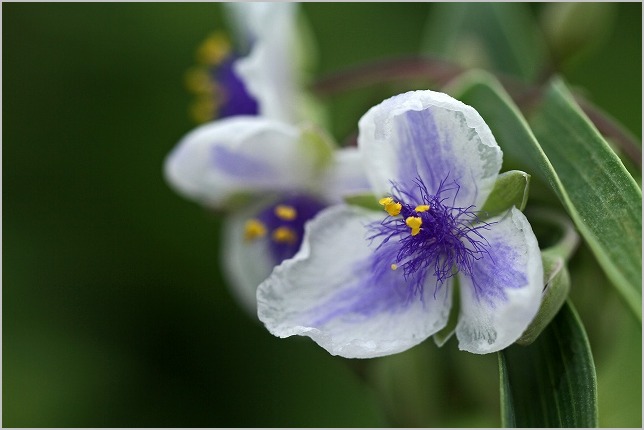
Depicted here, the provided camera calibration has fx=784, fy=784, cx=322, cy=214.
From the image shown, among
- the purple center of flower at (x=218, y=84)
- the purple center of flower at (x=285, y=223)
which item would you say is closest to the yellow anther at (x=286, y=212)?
the purple center of flower at (x=285, y=223)

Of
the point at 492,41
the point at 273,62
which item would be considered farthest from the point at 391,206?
the point at 492,41

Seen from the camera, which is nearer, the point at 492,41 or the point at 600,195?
the point at 600,195

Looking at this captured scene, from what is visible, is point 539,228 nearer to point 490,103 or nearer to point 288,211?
point 490,103

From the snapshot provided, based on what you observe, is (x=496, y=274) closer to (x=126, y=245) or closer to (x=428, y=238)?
(x=428, y=238)

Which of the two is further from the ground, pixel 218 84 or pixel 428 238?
pixel 218 84

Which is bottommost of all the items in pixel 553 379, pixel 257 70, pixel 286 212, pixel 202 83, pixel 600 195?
pixel 553 379

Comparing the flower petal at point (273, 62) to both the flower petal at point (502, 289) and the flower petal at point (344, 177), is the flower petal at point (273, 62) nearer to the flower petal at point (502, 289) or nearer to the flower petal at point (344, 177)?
the flower petal at point (344, 177)

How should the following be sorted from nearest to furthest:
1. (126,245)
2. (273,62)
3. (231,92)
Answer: (273,62) → (231,92) → (126,245)
